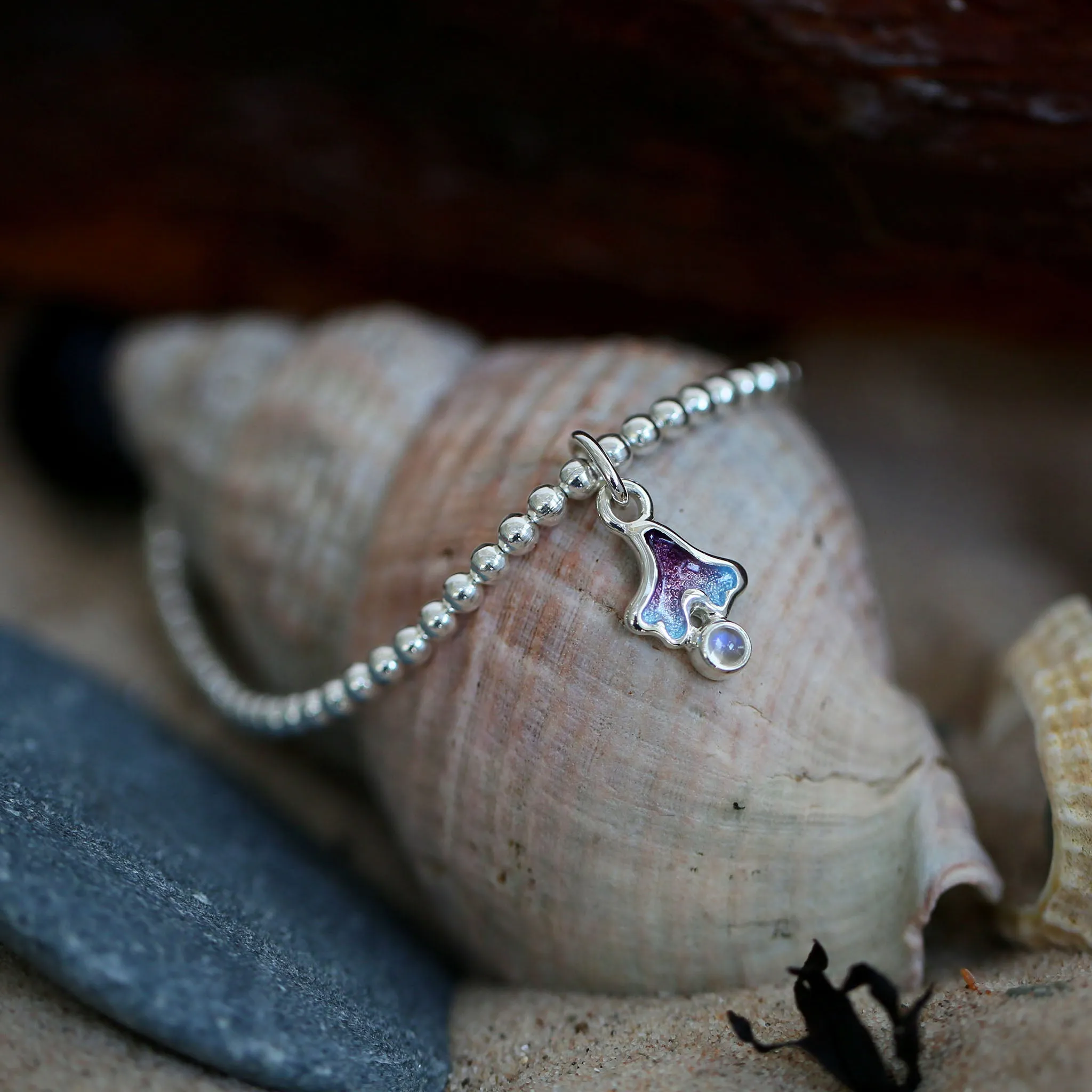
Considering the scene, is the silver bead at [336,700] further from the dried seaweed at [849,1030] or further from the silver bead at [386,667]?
the dried seaweed at [849,1030]

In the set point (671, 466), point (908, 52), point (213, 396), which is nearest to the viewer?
point (671, 466)

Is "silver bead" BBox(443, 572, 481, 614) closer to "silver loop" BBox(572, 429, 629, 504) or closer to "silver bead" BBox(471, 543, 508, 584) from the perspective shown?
"silver bead" BBox(471, 543, 508, 584)

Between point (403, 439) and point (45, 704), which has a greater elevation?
point (403, 439)

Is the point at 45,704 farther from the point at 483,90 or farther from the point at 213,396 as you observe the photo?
the point at 483,90

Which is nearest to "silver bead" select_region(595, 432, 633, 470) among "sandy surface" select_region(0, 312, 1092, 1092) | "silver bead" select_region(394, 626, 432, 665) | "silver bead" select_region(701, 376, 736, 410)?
"silver bead" select_region(701, 376, 736, 410)

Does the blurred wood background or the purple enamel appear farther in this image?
the blurred wood background

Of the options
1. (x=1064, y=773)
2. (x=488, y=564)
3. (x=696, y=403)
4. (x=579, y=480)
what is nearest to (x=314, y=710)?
(x=488, y=564)

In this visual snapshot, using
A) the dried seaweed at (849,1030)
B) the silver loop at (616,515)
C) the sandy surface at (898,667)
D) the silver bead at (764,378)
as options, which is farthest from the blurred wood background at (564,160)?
the dried seaweed at (849,1030)

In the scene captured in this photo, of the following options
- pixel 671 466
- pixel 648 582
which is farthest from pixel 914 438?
pixel 648 582

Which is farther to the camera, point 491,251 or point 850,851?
point 491,251
